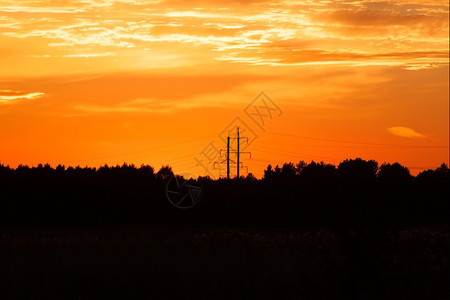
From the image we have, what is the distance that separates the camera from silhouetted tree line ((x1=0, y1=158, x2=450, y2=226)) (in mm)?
78062

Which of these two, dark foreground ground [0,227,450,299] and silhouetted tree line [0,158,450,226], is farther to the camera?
silhouetted tree line [0,158,450,226]

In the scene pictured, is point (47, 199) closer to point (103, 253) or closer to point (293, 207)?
point (293, 207)

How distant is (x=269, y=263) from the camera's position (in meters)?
22.5

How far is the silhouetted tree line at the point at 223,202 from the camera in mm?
78062

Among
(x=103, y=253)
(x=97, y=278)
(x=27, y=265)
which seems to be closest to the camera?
(x=97, y=278)

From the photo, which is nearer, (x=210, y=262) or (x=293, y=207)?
(x=210, y=262)

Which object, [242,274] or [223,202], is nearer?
[242,274]

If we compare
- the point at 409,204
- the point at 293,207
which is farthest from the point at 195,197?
the point at 409,204

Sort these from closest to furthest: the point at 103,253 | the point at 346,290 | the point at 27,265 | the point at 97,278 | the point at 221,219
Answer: the point at 346,290 < the point at 97,278 < the point at 27,265 < the point at 103,253 < the point at 221,219

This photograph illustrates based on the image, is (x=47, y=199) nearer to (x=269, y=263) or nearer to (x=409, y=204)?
(x=409, y=204)

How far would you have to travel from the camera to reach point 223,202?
79.0 metres

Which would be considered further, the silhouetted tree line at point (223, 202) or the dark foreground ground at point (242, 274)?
the silhouetted tree line at point (223, 202)

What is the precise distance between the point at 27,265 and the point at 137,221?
55.9 meters

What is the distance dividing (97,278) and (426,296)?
8510 mm
